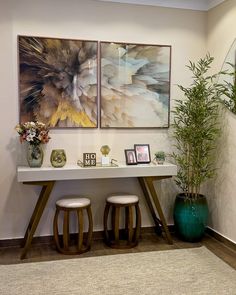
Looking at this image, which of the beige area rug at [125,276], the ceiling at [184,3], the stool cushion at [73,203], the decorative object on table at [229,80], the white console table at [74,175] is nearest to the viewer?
the beige area rug at [125,276]

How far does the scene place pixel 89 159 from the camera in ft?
11.7

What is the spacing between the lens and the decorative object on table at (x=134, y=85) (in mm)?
3748

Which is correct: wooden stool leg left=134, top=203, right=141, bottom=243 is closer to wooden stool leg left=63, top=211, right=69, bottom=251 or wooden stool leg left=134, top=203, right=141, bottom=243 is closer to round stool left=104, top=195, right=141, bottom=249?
round stool left=104, top=195, right=141, bottom=249

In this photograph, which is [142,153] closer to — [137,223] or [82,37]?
[137,223]

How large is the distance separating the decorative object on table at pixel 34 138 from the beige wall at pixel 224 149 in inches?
77.2

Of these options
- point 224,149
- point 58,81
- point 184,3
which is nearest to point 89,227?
point 58,81

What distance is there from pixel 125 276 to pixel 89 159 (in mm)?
1263

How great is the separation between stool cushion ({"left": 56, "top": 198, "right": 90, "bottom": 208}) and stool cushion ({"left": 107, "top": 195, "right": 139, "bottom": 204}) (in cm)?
28

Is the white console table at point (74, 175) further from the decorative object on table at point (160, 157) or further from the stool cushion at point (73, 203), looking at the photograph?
the stool cushion at point (73, 203)

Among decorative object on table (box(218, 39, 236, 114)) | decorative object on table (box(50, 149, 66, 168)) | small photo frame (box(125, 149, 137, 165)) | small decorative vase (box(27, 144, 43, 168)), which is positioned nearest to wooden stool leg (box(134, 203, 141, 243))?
small photo frame (box(125, 149, 137, 165))

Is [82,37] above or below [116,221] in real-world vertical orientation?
above

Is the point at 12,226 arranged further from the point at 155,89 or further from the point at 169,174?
the point at 155,89

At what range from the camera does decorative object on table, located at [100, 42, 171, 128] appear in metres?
3.75

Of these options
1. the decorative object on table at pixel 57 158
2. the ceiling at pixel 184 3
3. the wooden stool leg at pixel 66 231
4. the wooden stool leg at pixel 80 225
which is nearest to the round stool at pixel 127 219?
the wooden stool leg at pixel 80 225
